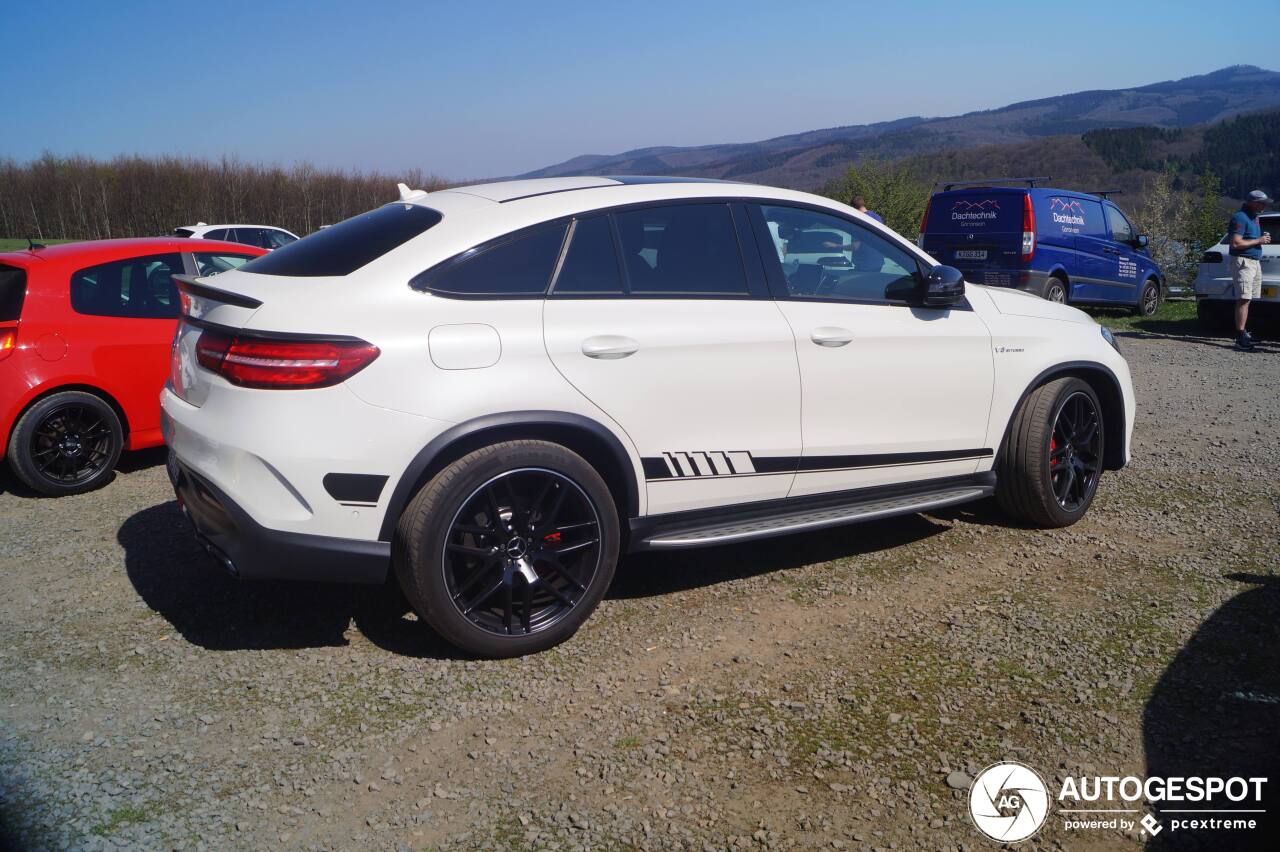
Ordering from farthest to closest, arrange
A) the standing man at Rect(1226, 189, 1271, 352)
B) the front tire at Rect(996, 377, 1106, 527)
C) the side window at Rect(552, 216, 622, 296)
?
the standing man at Rect(1226, 189, 1271, 352) → the front tire at Rect(996, 377, 1106, 527) → the side window at Rect(552, 216, 622, 296)

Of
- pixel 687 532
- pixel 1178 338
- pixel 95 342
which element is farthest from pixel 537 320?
pixel 1178 338

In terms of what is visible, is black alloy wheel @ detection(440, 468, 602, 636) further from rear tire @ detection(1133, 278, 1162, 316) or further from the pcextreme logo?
rear tire @ detection(1133, 278, 1162, 316)

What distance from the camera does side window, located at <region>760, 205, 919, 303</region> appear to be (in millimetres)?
4344

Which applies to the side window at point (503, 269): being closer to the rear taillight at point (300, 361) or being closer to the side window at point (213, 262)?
the rear taillight at point (300, 361)

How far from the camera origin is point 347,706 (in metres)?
3.35

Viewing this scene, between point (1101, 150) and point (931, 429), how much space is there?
112602 mm

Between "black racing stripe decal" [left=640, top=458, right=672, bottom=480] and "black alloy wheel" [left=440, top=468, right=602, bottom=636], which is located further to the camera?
"black racing stripe decal" [left=640, top=458, right=672, bottom=480]

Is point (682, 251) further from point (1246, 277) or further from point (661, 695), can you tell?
point (1246, 277)

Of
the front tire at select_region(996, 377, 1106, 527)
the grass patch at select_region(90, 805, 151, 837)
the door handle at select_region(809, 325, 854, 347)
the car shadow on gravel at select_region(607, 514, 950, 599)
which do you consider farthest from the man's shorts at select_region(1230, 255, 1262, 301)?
the grass patch at select_region(90, 805, 151, 837)

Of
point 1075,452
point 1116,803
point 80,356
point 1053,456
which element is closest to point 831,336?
point 1053,456

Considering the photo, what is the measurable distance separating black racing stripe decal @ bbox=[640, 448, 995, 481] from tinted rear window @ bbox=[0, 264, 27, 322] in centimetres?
438

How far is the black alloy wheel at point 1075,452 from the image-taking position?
16.8 ft

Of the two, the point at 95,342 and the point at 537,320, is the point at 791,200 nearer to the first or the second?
the point at 537,320

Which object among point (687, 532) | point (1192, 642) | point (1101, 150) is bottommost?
point (1192, 642)
